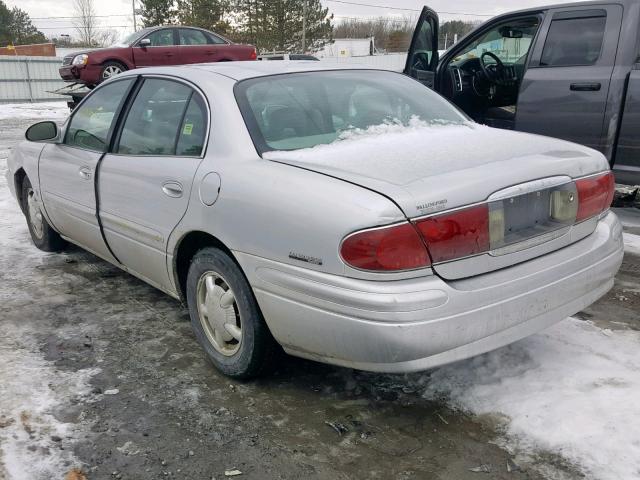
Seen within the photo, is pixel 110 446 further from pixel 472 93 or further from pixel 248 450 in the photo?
pixel 472 93

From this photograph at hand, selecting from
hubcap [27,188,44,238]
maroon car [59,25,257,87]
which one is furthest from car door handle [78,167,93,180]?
maroon car [59,25,257,87]

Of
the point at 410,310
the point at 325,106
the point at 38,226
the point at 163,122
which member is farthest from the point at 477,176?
the point at 38,226

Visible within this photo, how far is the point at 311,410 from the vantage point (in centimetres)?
277

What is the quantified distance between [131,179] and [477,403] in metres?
2.18

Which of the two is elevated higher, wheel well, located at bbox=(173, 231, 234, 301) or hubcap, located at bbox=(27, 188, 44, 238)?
wheel well, located at bbox=(173, 231, 234, 301)

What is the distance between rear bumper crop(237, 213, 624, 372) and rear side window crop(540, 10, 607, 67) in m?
3.45

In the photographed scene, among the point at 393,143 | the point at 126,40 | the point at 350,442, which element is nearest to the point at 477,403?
the point at 350,442

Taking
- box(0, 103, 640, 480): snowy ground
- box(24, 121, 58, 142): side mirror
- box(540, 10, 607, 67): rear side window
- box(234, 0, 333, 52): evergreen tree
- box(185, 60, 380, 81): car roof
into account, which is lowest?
box(0, 103, 640, 480): snowy ground

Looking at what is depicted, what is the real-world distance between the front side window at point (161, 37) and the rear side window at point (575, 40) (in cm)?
1081

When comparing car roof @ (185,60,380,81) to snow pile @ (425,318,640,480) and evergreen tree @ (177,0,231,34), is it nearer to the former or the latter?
snow pile @ (425,318,640,480)

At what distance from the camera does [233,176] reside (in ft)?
9.01

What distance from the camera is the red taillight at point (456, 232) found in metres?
2.27

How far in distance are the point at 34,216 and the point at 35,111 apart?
16.6 metres

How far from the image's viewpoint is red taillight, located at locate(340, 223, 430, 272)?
222 cm
